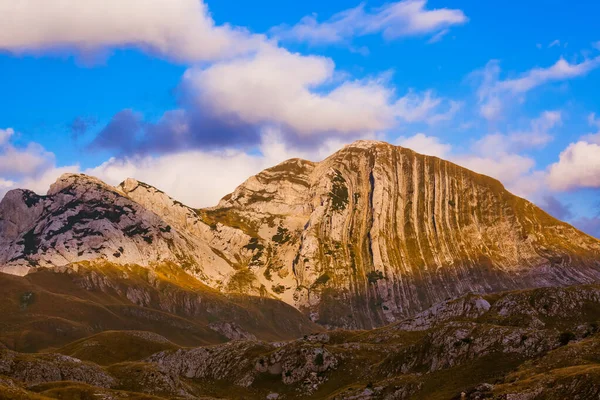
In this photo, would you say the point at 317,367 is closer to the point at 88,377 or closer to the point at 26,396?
the point at 88,377

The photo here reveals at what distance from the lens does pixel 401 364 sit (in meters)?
119

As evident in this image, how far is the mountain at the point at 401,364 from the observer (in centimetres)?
9000

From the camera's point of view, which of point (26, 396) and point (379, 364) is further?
point (379, 364)

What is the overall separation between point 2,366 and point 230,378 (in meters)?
48.7

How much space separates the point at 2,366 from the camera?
116062 millimetres

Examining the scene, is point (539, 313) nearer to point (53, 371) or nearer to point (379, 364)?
point (379, 364)

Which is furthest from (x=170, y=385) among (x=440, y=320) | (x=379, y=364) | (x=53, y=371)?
(x=440, y=320)

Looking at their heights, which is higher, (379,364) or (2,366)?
(2,366)

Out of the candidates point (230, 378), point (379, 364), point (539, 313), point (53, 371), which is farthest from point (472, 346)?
point (53, 371)

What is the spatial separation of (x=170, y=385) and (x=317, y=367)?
99.4ft

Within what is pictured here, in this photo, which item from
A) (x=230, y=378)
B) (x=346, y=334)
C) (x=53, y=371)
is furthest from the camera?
(x=346, y=334)

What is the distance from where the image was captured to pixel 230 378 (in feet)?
488

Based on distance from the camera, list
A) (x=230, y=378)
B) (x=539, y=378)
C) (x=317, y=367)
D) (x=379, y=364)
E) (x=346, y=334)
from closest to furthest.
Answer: (x=539, y=378)
(x=379, y=364)
(x=317, y=367)
(x=230, y=378)
(x=346, y=334)

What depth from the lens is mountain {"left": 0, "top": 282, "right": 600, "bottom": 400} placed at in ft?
295
